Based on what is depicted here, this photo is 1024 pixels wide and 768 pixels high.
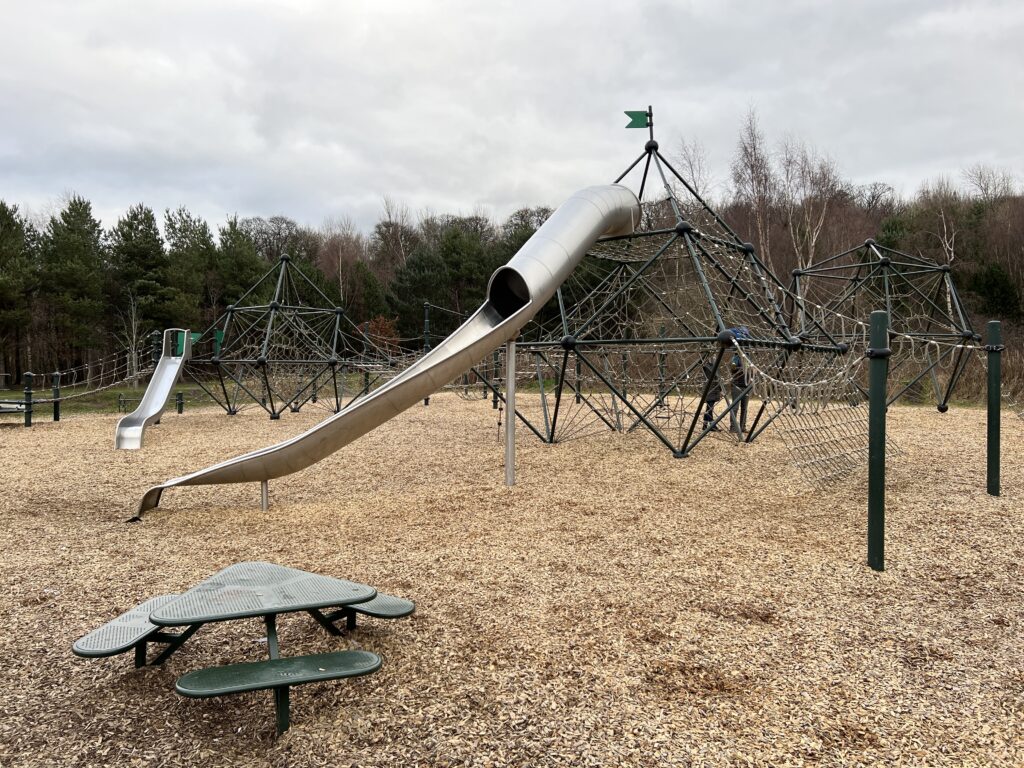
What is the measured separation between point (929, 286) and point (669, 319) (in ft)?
70.1

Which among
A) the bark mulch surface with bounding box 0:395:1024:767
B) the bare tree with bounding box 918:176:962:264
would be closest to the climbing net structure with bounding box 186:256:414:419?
the bark mulch surface with bounding box 0:395:1024:767

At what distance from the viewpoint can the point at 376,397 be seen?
570 centimetres

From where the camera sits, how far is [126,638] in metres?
3.03

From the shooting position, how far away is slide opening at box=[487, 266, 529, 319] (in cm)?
714

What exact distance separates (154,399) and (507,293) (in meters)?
8.85

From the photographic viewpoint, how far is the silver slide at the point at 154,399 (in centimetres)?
1104

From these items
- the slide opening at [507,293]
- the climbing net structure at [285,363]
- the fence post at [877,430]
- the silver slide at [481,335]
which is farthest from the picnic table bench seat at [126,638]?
the climbing net structure at [285,363]

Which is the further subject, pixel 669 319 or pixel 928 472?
pixel 669 319

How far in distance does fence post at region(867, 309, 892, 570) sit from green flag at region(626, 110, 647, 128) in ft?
17.8

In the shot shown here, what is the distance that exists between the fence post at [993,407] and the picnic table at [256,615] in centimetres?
634

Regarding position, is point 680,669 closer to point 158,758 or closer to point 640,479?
point 158,758

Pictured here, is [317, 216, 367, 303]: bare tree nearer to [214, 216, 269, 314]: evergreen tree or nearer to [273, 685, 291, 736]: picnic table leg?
[214, 216, 269, 314]: evergreen tree

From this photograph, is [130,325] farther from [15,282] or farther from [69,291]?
[15,282]

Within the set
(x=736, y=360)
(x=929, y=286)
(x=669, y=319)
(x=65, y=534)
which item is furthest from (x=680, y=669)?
(x=929, y=286)
